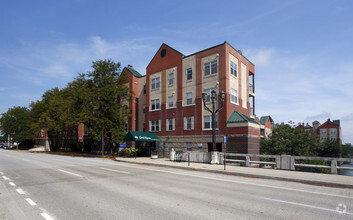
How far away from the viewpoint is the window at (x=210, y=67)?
29911mm

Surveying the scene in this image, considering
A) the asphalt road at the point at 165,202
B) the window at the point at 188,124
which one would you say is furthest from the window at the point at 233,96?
the asphalt road at the point at 165,202

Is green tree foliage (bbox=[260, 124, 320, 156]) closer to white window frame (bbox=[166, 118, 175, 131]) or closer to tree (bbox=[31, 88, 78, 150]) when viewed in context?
white window frame (bbox=[166, 118, 175, 131])

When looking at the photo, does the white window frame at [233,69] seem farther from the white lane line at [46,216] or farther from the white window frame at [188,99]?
the white lane line at [46,216]

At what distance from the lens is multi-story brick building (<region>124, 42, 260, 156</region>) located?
27975 mm

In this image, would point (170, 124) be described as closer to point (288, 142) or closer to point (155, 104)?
point (155, 104)

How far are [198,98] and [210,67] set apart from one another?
13.8ft

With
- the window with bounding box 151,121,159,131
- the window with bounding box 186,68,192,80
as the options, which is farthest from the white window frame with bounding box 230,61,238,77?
the window with bounding box 151,121,159,131

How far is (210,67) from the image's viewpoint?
30375mm

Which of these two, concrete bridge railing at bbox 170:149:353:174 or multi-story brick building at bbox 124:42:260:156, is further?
multi-story brick building at bbox 124:42:260:156

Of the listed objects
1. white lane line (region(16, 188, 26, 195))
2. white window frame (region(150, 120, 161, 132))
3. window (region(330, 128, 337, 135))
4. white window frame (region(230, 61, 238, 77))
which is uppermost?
white window frame (region(230, 61, 238, 77))

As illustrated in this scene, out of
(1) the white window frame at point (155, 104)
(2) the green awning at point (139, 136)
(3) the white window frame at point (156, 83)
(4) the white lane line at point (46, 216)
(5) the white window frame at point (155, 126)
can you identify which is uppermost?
(3) the white window frame at point (156, 83)

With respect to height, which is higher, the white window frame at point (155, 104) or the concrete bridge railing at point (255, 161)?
the white window frame at point (155, 104)

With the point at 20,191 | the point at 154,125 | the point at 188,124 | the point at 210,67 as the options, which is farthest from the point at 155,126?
the point at 20,191

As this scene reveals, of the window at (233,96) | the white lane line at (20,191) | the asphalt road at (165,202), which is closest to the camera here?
the asphalt road at (165,202)
